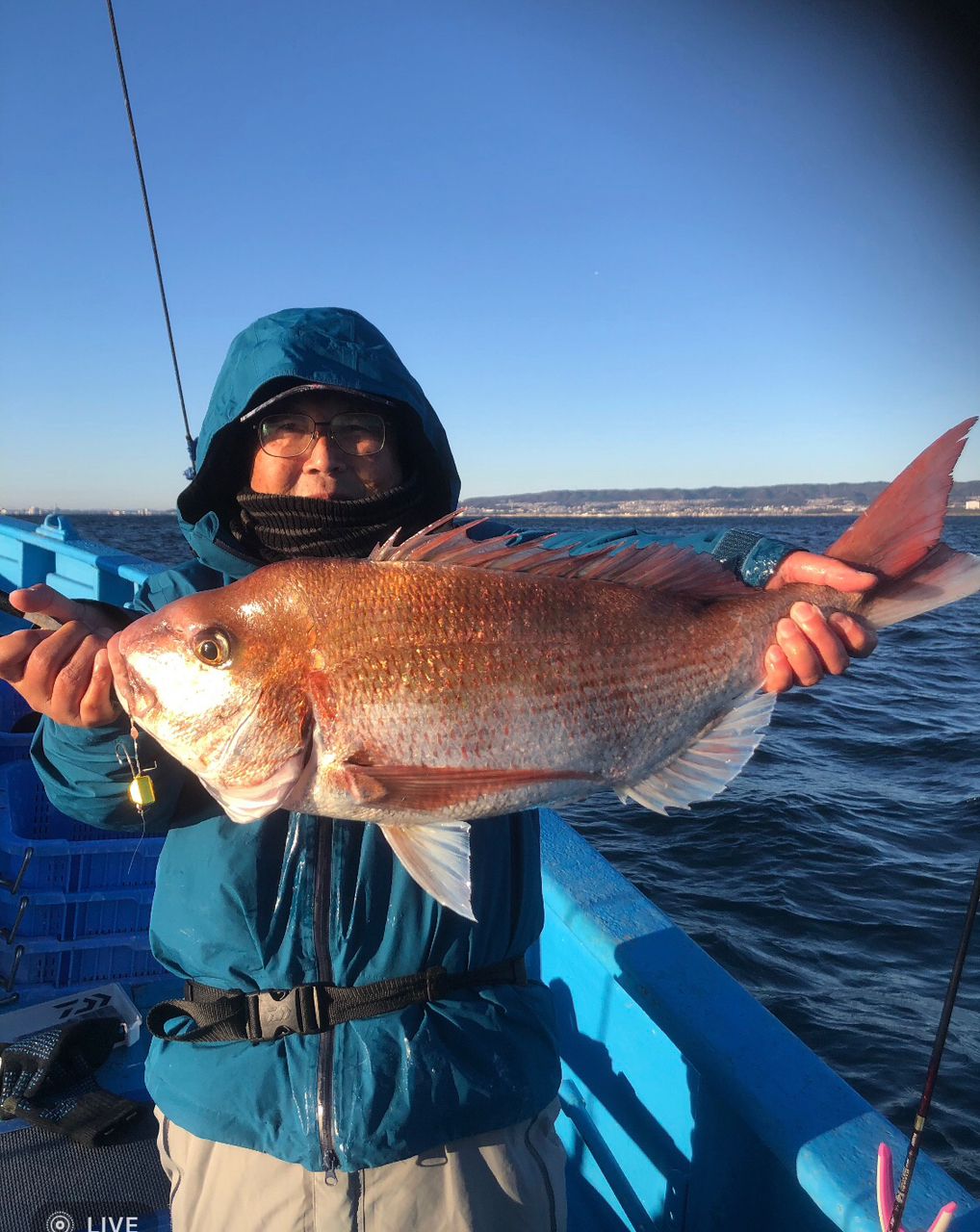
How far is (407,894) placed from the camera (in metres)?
2.10

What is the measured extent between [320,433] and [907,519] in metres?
1.76

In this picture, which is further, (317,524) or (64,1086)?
(64,1086)

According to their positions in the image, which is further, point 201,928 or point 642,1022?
point 642,1022

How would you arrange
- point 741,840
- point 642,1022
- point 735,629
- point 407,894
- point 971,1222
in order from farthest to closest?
point 741,840 → point 642,1022 → point 735,629 → point 407,894 → point 971,1222

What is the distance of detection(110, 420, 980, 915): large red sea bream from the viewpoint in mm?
1938

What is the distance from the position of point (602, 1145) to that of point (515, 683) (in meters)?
2.27

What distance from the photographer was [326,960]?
6.70ft

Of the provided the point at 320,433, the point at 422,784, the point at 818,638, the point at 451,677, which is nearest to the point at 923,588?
the point at 818,638

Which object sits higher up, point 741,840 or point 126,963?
point 126,963

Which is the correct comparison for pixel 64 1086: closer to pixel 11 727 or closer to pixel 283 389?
pixel 11 727

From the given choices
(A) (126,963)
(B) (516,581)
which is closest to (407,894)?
(B) (516,581)

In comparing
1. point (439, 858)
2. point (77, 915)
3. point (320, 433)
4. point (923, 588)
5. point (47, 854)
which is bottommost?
point (77, 915)

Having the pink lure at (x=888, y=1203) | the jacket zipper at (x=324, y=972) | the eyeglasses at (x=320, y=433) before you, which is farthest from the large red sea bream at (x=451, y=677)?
the pink lure at (x=888, y=1203)

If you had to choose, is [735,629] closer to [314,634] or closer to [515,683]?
[515,683]
